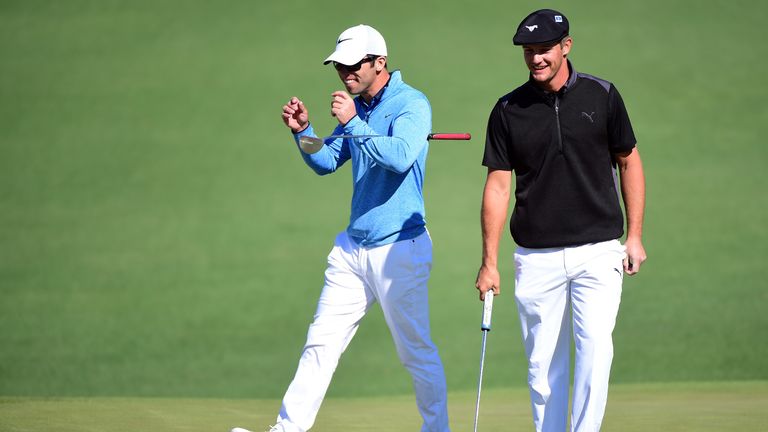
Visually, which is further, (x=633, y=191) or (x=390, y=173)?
(x=390, y=173)

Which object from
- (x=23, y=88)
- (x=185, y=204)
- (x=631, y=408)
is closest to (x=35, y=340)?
(x=185, y=204)

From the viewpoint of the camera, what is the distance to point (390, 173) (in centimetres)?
481

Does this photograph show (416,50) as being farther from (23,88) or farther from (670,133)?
(23,88)

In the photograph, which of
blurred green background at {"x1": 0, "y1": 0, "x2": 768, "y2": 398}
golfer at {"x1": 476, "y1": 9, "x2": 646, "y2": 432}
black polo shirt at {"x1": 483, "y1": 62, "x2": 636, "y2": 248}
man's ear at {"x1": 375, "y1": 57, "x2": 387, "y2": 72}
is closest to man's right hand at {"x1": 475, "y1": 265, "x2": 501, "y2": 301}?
golfer at {"x1": 476, "y1": 9, "x2": 646, "y2": 432}

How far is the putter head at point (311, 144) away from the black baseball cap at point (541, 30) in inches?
34.9

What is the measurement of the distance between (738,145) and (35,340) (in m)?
6.19

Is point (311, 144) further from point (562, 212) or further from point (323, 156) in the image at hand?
point (562, 212)

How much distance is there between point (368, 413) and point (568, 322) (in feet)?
6.88

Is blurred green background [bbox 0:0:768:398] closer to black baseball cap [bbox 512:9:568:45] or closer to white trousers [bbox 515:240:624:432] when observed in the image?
white trousers [bbox 515:240:624:432]

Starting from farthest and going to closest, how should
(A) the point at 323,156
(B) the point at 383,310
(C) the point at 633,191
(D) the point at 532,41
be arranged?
(A) the point at 323,156
(B) the point at 383,310
(C) the point at 633,191
(D) the point at 532,41

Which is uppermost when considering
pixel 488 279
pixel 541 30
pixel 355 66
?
pixel 541 30

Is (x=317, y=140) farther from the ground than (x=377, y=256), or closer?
farther from the ground

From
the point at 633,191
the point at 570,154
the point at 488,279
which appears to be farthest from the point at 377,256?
the point at 633,191

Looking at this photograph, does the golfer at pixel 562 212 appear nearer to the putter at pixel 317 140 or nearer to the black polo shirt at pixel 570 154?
the black polo shirt at pixel 570 154
